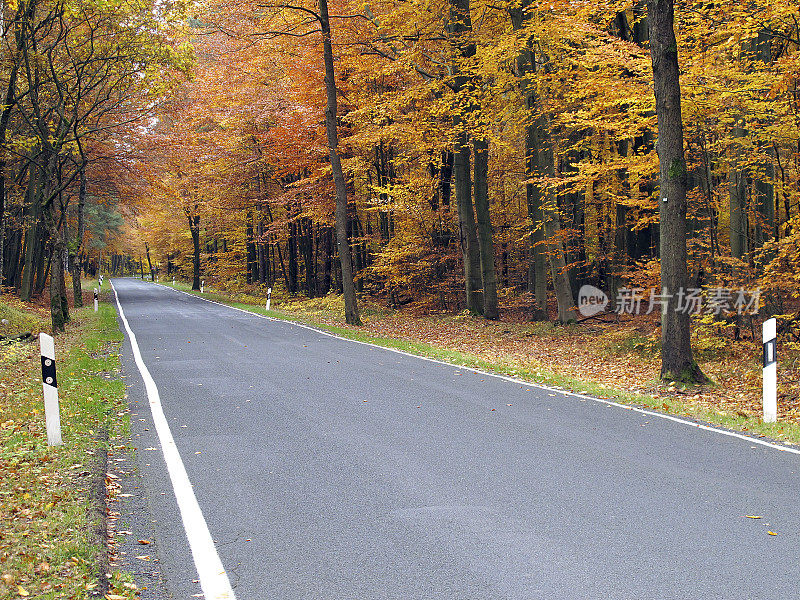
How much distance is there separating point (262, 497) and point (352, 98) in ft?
82.4

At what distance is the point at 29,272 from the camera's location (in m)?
28.7

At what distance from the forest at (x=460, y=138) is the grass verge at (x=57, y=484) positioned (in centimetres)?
835

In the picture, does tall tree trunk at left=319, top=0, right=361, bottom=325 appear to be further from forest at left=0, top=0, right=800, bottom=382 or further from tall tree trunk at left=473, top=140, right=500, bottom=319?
tall tree trunk at left=473, top=140, right=500, bottom=319

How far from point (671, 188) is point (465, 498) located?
297 inches

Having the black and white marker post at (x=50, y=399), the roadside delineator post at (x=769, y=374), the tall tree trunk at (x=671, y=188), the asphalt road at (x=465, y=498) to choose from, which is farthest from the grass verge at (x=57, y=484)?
the tall tree trunk at (x=671, y=188)

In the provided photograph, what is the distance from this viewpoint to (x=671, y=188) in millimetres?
10938

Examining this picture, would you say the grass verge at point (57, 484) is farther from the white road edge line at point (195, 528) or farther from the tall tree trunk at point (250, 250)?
the tall tree trunk at point (250, 250)

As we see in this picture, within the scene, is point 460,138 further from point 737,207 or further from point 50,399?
point 50,399

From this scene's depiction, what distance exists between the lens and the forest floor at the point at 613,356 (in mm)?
9938

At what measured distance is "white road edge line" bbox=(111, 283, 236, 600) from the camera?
12.7 feet

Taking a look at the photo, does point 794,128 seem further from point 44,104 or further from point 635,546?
point 44,104

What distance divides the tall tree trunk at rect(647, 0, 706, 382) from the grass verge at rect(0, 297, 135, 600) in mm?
8282

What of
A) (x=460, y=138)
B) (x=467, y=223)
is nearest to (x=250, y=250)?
(x=467, y=223)

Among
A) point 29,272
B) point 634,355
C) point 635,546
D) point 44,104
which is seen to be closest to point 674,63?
point 634,355
